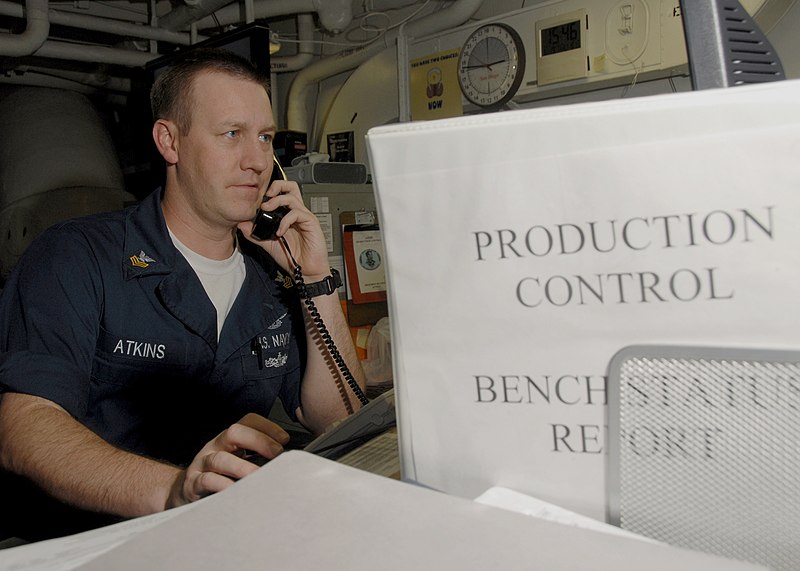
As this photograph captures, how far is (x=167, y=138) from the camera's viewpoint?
4.83ft

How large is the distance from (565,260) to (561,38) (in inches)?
91.4

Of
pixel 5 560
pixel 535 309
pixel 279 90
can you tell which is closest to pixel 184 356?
pixel 5 560

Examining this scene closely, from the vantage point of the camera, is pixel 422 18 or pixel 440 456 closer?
pixel 440 456

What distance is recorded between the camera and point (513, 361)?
1.33 feet

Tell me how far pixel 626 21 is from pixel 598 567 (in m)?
2.32

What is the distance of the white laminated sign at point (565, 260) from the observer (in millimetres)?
338

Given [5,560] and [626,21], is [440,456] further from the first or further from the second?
[626,21]

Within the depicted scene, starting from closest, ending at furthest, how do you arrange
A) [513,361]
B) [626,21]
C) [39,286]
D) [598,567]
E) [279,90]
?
[598,567] → [513,361] → [39,286] → [626,21] → [279,90]

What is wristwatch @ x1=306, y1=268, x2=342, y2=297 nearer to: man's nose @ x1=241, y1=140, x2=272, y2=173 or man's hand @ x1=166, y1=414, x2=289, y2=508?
man's nose @ x1=241, y1=140, x2=272, y2=173

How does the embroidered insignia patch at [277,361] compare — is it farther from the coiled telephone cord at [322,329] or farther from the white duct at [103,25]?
Answer: the white duct at [103,25]

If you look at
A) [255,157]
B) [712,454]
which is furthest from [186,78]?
[712,454]

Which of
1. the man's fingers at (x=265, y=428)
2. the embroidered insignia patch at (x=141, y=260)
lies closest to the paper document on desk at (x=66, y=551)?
the man's fingers at (x=265, y=428)

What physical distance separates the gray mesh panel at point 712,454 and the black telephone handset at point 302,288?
105 centimetres

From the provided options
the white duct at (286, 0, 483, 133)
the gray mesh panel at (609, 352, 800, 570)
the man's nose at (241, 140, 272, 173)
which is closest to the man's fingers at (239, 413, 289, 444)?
the gray mesh panel at (609, 352, 800, 570)
